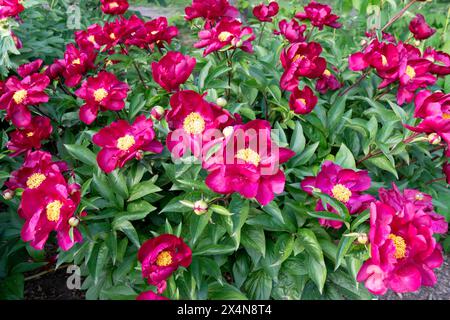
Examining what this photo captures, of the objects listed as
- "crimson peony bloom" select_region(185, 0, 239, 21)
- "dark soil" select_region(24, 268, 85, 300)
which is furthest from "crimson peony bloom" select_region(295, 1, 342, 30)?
"dark soil" select_region(24, 268, 85, 300)

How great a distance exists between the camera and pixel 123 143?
1322 millimetres

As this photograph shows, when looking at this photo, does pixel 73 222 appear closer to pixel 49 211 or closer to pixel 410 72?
pixel 49 211

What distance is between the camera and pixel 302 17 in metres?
1.96

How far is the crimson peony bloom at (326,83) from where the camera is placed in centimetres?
173

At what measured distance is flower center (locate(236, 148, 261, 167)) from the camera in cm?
108

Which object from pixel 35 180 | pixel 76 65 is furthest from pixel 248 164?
pixel 76 65

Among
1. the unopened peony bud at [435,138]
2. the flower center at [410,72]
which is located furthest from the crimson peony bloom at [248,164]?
the flower center at [410,72]

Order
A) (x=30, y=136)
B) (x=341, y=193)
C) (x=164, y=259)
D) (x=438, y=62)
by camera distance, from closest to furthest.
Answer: (x=164, y=259)
(x=341, y=193)
(x=30, y=136)
(x=438, y=62)

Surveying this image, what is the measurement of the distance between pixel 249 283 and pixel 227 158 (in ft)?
2.16

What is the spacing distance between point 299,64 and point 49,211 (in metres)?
0.96

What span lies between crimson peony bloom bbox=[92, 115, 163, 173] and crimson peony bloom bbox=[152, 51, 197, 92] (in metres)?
0.15

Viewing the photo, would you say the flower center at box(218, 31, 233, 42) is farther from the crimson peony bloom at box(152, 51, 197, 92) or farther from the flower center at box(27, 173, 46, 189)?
the flower center at box(27, 173, 46, 189)

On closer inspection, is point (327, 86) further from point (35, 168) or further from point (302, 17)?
point (35, 168)

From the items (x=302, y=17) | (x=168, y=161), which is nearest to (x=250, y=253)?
(x=168, y=161)
